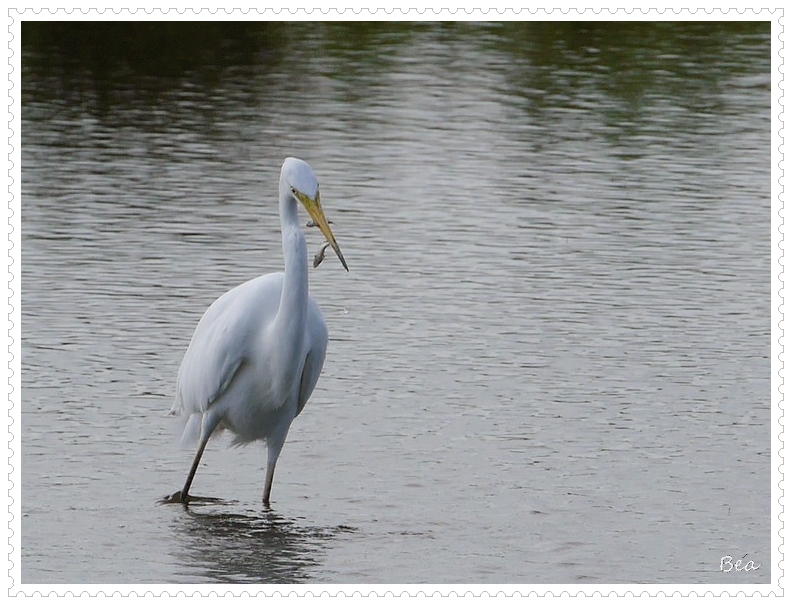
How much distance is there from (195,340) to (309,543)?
3.99 feet

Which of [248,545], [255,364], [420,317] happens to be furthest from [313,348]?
[420,317]

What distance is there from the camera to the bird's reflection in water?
673 cm

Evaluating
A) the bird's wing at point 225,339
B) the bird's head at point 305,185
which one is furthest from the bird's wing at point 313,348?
the bird's head at point 305,185

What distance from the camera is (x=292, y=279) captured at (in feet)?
23.0

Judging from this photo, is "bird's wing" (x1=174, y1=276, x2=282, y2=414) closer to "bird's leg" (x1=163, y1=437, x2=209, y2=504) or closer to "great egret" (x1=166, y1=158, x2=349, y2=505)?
"great egret" (x1=166, y1=158, x2=349, y2=505)

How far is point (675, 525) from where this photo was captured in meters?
7.37

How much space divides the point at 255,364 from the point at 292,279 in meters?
0.64

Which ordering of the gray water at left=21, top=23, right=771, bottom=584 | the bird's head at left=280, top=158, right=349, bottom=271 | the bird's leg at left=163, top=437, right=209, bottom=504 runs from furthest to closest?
the bird's leg at left=163, top=437, right=209, bottom=504, the gray water at left=21, top=23, right=771, bottom=584, the bird's head at left=280, top=158, right=349, bottom=271

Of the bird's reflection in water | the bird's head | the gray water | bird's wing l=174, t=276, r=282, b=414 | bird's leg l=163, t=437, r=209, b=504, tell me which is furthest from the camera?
bird's leg l=163, t=437, r=209, b=504

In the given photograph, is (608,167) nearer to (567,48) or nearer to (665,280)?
(665,280)

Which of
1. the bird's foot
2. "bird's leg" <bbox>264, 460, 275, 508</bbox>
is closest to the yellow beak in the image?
"bird's leg" <bbox>264, 460, 275, 508</bbox>

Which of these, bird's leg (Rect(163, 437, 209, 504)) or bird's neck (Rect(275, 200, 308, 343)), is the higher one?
bird's neck (Rect(275, 200, 308, 343))

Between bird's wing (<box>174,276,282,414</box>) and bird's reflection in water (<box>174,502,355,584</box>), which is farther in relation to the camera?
bird's wing (<box>174,276,282,414</box>)

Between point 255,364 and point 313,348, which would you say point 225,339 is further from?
point 313,348
